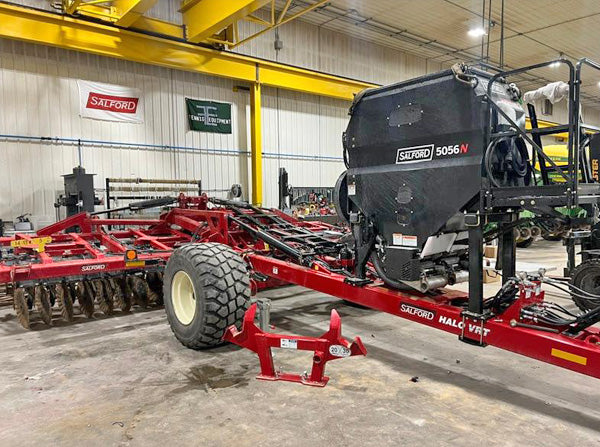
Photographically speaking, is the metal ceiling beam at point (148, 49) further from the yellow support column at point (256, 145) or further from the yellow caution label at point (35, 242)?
the yellow caution label at point (35, 242)

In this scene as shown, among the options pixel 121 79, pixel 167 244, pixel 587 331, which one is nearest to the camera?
pixel 587 331

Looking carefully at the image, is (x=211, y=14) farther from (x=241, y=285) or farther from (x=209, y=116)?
(x=241, y=285)

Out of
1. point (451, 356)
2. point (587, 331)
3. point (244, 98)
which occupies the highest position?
point (244, 98)

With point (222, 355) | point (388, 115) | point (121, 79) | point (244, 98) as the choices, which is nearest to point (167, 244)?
point (222, 355)

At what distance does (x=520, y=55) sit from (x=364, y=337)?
15.4 metres

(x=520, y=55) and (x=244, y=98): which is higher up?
(x=520, y=55)

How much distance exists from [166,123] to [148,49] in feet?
5.38

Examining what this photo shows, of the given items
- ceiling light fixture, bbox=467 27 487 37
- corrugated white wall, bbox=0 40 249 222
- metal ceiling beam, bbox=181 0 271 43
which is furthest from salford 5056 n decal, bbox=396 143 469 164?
ceiling light fixture, bbox=467 27 487 37

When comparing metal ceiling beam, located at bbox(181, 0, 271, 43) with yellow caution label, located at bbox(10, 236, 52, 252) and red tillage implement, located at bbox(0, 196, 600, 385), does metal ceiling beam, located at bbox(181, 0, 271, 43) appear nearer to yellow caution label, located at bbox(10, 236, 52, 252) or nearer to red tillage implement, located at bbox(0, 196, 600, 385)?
red tillage implement, located at bbox(0, 196, 600, 385)

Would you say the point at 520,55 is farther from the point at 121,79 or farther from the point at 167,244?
the point at 167,244

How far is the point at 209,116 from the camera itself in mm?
11281

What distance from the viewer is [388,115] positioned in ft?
11.3

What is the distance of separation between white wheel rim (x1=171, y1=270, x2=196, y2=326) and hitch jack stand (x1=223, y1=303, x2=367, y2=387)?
97cm

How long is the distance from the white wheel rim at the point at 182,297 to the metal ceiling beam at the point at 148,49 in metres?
6.62
